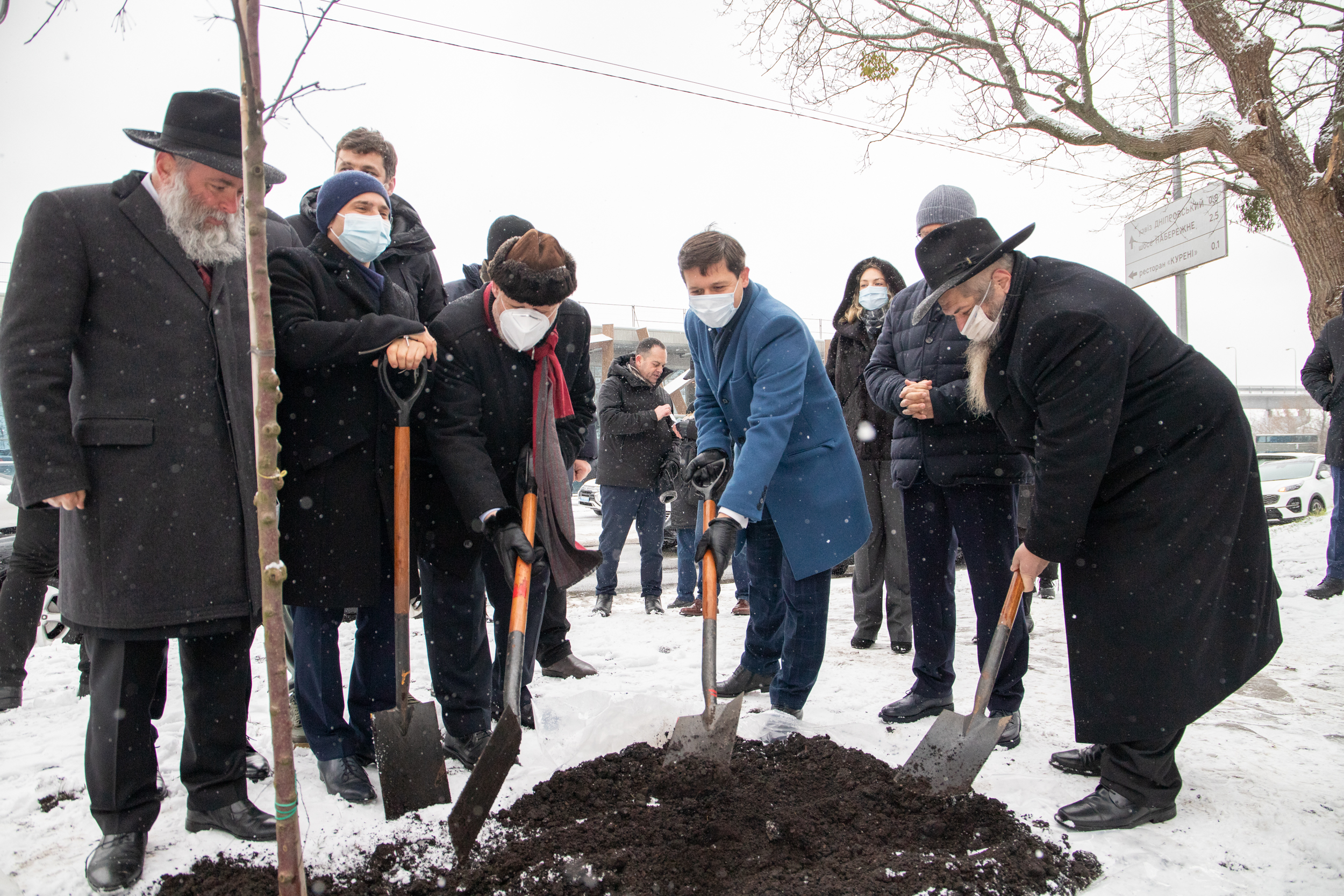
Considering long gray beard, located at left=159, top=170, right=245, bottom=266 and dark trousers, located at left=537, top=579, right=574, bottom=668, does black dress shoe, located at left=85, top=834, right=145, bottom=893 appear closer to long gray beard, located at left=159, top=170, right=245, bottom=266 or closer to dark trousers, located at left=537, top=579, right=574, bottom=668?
long gray beard, located at left=159, top=170, right=245, bottom=266

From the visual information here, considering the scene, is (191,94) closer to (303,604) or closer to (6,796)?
(303,604)

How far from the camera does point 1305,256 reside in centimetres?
811

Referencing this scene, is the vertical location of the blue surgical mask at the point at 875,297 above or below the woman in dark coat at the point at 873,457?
above

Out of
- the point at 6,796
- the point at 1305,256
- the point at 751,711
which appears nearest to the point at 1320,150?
the point at 1305,256

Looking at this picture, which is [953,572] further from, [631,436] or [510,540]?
[631,436]

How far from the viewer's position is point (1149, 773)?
2.44 m

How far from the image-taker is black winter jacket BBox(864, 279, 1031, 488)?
3.16 m

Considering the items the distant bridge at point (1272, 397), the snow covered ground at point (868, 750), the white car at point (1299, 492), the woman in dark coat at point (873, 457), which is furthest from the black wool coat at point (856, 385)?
the distant bridge at point (1272, 397)

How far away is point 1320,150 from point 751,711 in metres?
8.71

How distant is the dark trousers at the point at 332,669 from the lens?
2.66 m

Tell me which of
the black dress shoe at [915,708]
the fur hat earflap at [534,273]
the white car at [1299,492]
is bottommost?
the white car at [1299,492]

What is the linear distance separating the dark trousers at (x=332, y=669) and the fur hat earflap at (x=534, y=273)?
3.71 feet

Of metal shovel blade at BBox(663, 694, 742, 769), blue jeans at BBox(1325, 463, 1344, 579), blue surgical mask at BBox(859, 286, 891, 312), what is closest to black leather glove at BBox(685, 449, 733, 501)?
metal shovel blade at BBox(663, 694, 742, 769)

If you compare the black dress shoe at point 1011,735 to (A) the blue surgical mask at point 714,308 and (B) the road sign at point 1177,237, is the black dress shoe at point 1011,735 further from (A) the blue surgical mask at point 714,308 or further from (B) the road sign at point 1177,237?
(B) the road sign at point 1177,237
